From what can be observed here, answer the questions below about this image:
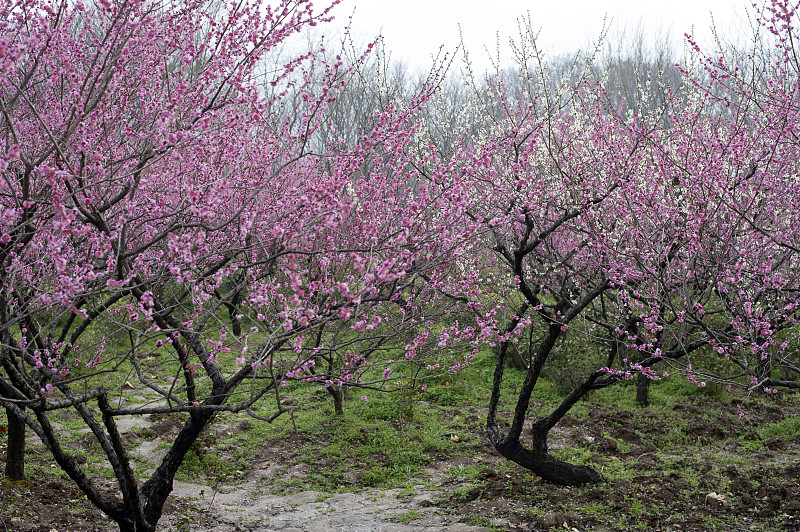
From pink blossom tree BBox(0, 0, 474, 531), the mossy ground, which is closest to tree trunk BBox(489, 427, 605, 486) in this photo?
the mossy ground

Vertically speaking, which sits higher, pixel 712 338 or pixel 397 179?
pixel 397 179

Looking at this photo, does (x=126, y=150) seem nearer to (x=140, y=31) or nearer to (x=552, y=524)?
(x=140, y=31)

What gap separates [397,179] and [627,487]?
3837mm

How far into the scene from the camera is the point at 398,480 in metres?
7.14

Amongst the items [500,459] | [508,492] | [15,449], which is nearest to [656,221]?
[508,492]

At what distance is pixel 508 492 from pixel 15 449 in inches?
188

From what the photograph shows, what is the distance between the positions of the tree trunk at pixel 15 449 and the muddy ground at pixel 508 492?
23cm

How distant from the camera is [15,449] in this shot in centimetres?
573

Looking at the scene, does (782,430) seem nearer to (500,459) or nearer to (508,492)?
(500,459)

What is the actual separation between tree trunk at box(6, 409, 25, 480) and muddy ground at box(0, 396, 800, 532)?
232 mm

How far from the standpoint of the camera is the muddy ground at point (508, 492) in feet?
17.5

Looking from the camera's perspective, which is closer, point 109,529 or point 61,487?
point 109,529

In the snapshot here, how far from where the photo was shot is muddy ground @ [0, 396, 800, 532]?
534 centimetres

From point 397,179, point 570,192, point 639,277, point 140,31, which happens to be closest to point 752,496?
point 639,277
